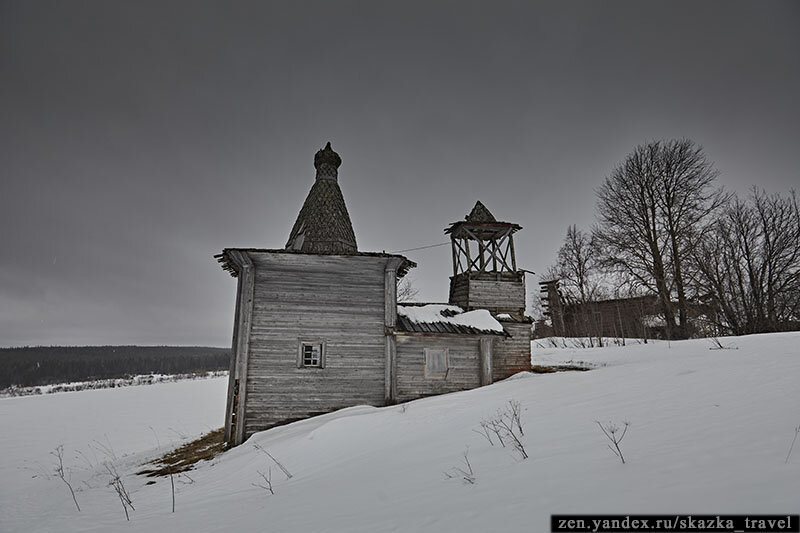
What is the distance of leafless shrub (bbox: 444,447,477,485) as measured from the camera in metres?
4.36

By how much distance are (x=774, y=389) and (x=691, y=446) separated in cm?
293

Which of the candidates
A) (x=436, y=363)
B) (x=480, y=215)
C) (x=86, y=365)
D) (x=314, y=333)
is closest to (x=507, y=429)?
(x=436, y=363)

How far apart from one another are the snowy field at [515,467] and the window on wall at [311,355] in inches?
83.8

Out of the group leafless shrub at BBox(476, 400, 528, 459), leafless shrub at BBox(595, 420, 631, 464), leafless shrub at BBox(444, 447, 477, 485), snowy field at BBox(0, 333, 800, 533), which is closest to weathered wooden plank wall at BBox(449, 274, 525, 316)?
snowy field at BBox(0, 333, 800, 533)

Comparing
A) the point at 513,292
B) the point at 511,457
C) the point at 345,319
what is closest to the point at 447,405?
the point at 511,457

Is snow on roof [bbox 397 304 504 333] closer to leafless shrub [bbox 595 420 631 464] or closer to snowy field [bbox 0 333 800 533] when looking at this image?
snowy field [bbox 0 333 800 533]

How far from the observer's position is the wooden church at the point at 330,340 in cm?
1295

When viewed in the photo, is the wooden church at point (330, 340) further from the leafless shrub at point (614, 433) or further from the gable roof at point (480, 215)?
the leafless shrub at point (614, 433)

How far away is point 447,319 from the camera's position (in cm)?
1620

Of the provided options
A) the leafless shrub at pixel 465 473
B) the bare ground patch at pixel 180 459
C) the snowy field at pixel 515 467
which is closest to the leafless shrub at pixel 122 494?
the snowy field at pixel 515 467

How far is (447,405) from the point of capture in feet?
30.7

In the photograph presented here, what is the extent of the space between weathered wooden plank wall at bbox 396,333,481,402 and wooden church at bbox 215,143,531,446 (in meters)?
0.04

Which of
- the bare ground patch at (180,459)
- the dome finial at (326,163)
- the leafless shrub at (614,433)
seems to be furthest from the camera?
the dome finial at (326,163)

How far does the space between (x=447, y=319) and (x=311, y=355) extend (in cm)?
602
